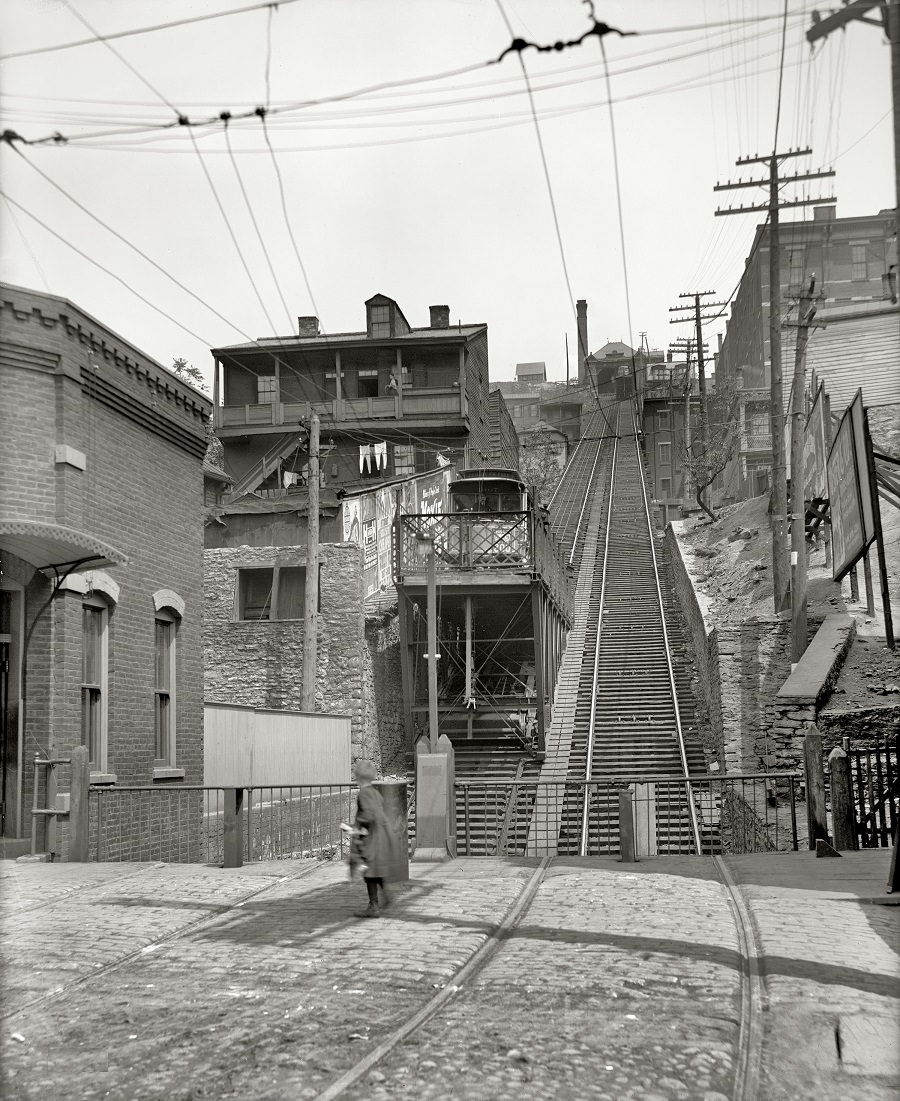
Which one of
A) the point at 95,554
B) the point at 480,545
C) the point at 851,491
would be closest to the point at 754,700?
the point at 851,491

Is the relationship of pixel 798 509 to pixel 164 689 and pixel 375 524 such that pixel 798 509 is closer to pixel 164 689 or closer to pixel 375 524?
pixel 375 524

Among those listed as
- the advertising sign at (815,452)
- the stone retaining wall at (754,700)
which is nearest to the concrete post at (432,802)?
the stone retaining wall at (754,700)

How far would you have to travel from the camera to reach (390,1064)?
6.25 m

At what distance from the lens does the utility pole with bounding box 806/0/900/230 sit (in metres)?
7.29

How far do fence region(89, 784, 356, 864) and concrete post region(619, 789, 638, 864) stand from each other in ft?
11.1

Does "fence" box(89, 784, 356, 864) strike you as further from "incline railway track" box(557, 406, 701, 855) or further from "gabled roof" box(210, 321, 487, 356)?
"gabled roof" box(210, 321, 487, 356)

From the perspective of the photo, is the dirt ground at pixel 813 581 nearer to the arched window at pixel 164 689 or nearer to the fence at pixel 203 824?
the fence at pixel 203 824

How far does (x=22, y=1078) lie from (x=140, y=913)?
466cm

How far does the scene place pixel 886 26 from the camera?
25.5 feet

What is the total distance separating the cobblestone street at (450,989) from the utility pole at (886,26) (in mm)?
4917

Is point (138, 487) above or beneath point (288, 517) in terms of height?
beneath

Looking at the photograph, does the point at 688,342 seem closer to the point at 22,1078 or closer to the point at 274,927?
the point at 274,927

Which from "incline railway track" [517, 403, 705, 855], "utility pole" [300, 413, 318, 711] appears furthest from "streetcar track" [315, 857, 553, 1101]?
"utility pole" [300, 413, 318, 711]

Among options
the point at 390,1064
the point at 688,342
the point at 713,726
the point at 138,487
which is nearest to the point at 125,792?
the point at 138,487
